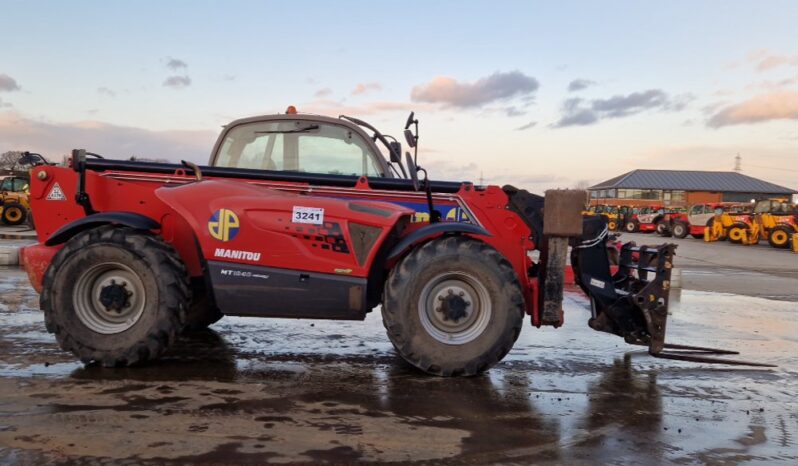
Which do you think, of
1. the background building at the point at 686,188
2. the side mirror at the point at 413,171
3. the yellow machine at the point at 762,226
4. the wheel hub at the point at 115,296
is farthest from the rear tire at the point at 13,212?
the background building at the point at 686,188

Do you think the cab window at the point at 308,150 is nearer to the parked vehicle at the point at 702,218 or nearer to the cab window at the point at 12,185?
the cab window at the point at 12,185

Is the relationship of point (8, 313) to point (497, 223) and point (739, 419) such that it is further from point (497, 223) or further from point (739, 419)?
point (739, 419)

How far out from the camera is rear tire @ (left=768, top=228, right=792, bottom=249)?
92.8 ft

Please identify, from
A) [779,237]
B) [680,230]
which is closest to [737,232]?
[779,237]

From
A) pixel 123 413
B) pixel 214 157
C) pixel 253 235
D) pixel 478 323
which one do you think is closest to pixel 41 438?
pixel 123 413

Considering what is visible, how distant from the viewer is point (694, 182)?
8588cm

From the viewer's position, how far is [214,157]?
20.6 ft

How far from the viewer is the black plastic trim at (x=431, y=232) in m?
4.79

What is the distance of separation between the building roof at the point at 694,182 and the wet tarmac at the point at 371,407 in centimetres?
8415

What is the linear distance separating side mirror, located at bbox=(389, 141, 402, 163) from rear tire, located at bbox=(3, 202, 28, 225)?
27.4m

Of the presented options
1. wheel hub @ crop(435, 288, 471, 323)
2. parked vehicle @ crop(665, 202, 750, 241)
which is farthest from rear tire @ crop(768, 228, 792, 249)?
wheel hub @ crop(435, 288, 471, 323)

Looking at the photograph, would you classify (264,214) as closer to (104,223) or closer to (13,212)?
(104,223)

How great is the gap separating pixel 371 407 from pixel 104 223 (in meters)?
2.67

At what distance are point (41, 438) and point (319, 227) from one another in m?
2.25
